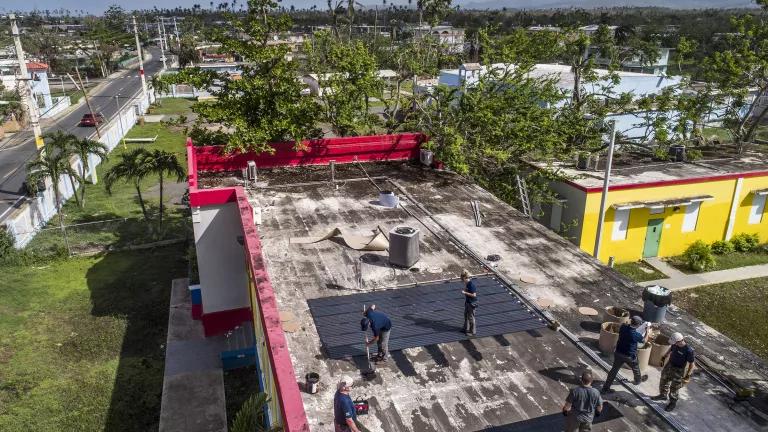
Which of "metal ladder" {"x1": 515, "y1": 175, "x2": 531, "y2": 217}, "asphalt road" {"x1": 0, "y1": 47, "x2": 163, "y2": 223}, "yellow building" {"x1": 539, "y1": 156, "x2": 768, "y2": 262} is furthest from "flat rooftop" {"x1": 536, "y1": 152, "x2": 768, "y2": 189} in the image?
"asphalt road" {"x1": 0, "y1": 47, "x2": 163, "y2": 223}

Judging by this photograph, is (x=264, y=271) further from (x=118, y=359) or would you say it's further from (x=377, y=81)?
(x=377, y=81)

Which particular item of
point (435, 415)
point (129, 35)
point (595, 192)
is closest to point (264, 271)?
point (435, 415)

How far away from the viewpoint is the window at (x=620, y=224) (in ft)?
78.9

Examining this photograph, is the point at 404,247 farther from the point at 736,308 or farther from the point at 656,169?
the point at 656,169

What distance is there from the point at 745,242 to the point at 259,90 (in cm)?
2349

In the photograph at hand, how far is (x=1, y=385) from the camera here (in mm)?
15758

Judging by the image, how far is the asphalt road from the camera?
1340 inches

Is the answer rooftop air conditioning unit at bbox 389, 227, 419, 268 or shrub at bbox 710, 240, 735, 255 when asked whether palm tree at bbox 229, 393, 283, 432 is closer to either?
rooftop air conditioning unit at bbox 389, 227, 419, 268

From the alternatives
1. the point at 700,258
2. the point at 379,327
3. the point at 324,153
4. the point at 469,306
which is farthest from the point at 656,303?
the point at 700,258

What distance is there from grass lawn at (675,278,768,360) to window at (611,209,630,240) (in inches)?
134

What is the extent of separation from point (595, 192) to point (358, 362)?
16.3 metres

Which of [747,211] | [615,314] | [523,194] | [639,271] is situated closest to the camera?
[615,314]

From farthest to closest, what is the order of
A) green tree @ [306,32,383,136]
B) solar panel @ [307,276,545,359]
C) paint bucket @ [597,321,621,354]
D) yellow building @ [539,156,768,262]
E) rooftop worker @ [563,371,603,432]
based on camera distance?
green tree @ [306,32,383,136] → yellow building @ [539,156,768,262] → solar panel @ [307,276,545,359] → paint bucket @ [597,321,621,354] → rooftop worker @ [563,371,603,432]

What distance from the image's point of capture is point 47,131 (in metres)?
53.5
